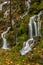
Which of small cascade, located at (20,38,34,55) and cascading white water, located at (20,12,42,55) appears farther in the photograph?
cascading white water, located at (20,12,42,55)

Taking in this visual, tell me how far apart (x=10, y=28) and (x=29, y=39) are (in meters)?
2.97

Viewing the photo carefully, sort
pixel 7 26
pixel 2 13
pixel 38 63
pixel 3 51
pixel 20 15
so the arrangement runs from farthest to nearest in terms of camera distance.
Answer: pixel 2 13, pixel 20 15, pixel 7 26, pixel 3 51, pixel 38 63

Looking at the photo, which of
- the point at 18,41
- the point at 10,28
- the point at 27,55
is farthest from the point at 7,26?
the point at 27,55

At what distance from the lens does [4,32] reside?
2306 cm

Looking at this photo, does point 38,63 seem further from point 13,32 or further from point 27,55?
point 13,32

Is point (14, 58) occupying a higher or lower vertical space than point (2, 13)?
lower

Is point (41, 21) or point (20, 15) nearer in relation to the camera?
point (41, 21)

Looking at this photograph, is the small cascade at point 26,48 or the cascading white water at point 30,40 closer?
the small cascade at point 26,48

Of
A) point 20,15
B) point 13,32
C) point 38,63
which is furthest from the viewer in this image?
point 20,15

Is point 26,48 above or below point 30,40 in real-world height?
below

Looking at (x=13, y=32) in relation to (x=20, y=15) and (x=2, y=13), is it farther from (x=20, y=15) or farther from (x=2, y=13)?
(x=2, y=13)

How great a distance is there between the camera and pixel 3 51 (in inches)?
803

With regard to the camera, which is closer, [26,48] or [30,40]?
[26,48]

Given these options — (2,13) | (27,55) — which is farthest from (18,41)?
(2,13)
